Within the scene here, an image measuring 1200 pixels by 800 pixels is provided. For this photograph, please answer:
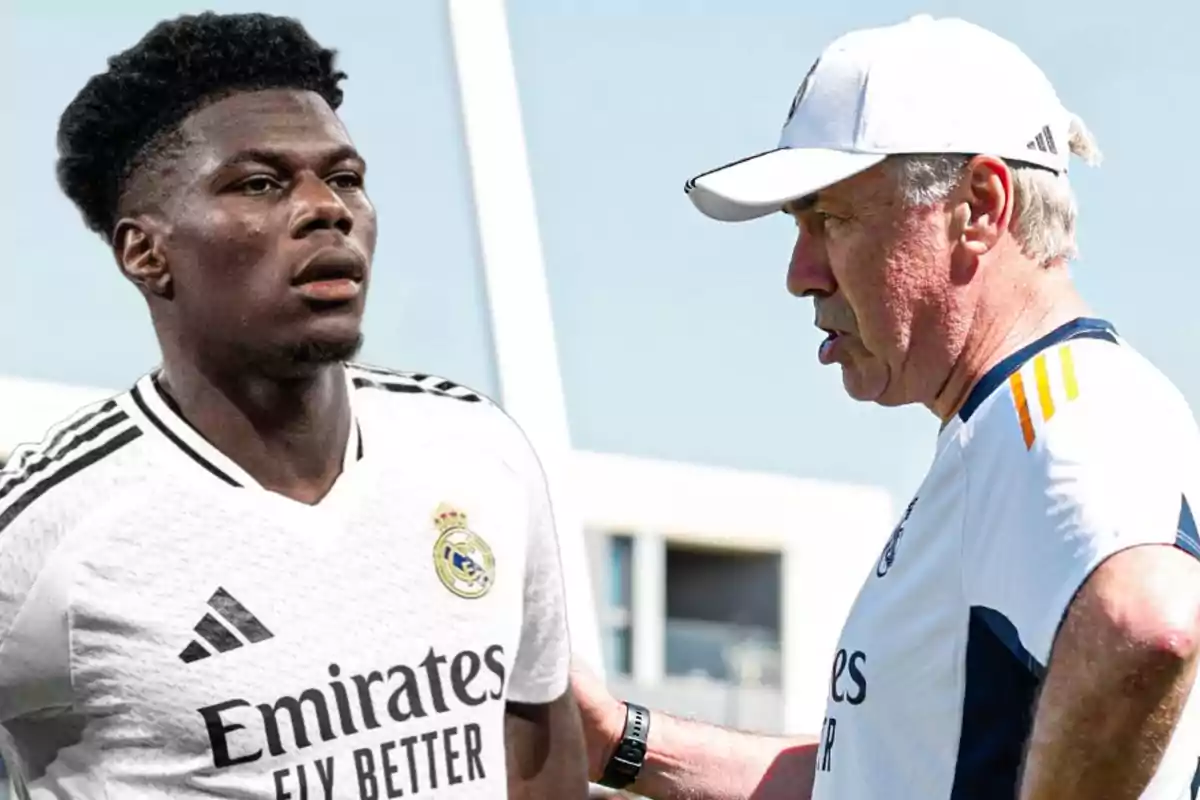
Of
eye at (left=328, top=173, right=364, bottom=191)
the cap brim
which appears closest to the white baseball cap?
the cap brim

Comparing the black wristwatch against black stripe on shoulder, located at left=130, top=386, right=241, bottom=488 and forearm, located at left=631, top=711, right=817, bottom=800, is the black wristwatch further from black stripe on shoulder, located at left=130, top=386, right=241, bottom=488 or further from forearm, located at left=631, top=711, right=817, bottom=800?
black stripe on shoulder, located at left=130, top=386, right=241, bottom=488

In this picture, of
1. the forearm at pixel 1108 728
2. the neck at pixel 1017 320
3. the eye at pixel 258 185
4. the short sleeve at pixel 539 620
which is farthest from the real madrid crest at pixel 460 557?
the forearm at pixel 1108 728

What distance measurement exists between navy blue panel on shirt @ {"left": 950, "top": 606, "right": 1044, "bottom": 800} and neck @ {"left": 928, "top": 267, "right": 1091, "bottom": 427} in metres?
0.35

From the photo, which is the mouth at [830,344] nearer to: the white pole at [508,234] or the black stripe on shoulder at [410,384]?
the black stripe on shoulder at [410,384]

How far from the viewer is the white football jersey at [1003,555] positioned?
2.96m

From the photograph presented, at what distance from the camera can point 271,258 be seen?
3.75m

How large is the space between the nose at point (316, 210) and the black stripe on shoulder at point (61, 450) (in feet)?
1.40

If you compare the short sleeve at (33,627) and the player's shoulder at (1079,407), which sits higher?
the player's shoulder at (1079,407)

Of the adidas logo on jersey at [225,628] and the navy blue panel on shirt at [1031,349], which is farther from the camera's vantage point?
the adidas logo on jersey at [225,628]

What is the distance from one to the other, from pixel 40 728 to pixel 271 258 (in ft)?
2.53

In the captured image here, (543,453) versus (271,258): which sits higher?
(271,258)

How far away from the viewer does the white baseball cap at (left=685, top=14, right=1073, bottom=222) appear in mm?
3307

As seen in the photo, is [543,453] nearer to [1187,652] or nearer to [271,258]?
[271,258]

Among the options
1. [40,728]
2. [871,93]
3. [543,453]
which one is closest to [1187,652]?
[871,93]
